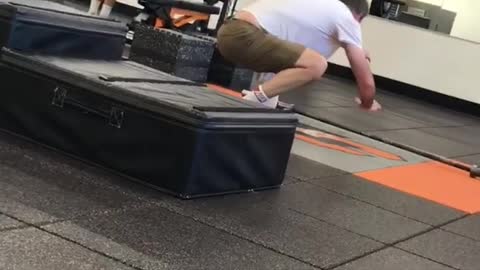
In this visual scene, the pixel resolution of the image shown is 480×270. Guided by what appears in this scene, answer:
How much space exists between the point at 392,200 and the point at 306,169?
46 cm

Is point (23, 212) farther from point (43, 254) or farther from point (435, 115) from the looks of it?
point (435, 115)

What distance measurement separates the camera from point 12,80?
9.69 ft

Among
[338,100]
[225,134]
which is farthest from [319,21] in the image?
[338,100]

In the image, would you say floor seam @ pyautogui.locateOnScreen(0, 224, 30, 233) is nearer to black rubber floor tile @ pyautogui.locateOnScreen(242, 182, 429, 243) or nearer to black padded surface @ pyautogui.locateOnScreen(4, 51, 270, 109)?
black padded surface @ pyautogui.locateOnScreen(4, 51, 270, 109)

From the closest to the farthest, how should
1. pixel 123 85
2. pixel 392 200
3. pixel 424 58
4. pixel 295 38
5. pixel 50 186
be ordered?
pixel 50 186, pixel 123 85, pixel 392 200, pixel 295 38, pixel 424 58

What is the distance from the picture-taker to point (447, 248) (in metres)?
2.84

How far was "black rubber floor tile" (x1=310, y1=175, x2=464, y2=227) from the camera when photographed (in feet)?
10.7

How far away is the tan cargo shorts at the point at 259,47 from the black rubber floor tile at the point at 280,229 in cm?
152

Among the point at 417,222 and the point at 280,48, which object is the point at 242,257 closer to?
the point at 417,222

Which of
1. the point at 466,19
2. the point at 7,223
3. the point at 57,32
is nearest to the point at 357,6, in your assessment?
the point at 57,32

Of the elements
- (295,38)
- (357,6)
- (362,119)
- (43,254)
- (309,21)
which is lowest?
(362,119)

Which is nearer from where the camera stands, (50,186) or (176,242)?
(176,242)

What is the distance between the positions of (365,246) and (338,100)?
185 inches

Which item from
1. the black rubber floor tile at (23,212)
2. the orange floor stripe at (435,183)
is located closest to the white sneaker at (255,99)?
the orange floor stripe at (435,183)
